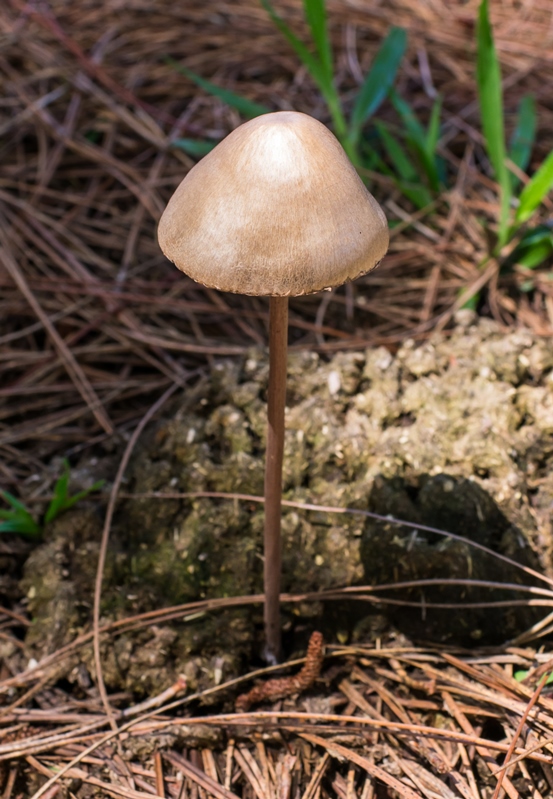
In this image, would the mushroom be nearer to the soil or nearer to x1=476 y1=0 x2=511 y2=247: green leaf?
the soil

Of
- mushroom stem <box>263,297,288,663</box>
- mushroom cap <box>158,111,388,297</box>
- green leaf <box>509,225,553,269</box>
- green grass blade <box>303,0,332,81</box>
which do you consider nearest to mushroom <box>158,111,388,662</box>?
mushroom cap <box>158,111,388,297</box>

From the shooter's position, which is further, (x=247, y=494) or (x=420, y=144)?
(x=420, y=144)

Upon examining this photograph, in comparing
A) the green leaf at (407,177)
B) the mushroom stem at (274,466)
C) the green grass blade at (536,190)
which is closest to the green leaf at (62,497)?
the mushroom stem at (274,466)

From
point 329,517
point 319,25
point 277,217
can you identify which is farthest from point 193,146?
point 277,217

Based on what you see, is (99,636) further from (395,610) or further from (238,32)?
(238,32)

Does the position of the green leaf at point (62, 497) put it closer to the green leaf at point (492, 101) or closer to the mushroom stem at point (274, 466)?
the mushroom stem at point (274, 466)

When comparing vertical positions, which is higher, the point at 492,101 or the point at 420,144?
the point at 492,101

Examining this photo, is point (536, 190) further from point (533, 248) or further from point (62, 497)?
point (62, 497)
